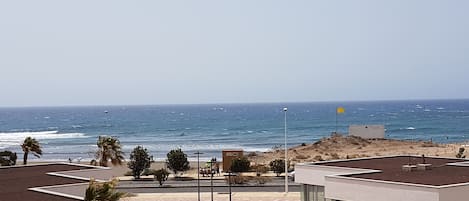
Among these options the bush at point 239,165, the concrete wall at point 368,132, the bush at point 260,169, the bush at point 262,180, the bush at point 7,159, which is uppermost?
the concrete wall at point 368,132

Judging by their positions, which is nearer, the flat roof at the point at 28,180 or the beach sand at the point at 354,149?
the flat roof at the point at 28,180

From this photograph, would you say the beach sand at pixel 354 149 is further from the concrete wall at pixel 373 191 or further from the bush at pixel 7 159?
the concrete wall at pixel 373 191

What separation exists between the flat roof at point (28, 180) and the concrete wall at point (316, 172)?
483 inches

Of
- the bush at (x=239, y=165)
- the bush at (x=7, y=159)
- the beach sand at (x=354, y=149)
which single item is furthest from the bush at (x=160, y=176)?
the beach sand at (x=354, y=149)

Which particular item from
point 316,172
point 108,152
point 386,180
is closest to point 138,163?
point 108,152

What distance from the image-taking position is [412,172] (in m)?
35.3

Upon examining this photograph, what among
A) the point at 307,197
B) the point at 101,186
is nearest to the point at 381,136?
the point at 307,197

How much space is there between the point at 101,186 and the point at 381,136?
82206 millimetres

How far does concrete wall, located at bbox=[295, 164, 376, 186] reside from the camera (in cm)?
3834

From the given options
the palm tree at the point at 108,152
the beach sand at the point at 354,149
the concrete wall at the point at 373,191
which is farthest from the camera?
the beach sand at the point at 354,149

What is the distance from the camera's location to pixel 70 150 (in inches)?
4980

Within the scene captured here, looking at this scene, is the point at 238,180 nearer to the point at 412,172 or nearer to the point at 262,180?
the point at 262,180

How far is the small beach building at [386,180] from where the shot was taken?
28.9 metres

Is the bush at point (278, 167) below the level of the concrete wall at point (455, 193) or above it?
below
